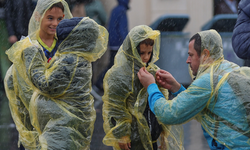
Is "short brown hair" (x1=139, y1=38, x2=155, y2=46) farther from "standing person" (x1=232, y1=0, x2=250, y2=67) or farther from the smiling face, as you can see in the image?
the smiling face

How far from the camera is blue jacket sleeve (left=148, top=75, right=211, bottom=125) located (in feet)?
7.53

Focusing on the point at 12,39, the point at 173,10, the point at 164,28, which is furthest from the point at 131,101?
the point at 173,10

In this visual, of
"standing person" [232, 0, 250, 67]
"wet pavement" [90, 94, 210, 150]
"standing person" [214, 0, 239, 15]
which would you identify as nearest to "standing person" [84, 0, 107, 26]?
"wet pavement" [90, 94, 210, 150]

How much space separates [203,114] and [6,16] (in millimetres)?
5232

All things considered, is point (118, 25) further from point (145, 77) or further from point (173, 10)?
point (145, 77)

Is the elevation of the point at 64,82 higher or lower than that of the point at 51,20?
lower

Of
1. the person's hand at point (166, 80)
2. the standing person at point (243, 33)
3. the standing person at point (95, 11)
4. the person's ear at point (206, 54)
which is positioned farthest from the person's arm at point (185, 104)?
the standing person at point (95, 11)

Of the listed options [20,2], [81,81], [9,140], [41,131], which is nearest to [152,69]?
[81,81]

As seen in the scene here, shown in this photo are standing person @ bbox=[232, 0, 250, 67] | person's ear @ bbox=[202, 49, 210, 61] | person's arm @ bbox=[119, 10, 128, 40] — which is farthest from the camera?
person's arm @ bbox=[119, 10, 128, 40]

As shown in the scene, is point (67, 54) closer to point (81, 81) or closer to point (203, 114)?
point (81, 81)

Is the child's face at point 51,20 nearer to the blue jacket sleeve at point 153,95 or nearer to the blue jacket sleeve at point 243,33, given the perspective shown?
the blue jacket sleeve at point 153,95

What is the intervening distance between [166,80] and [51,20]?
3.65ft

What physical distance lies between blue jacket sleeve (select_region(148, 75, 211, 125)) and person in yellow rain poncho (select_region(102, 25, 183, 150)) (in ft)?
1.71

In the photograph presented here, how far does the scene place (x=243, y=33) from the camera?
284 centimetres
